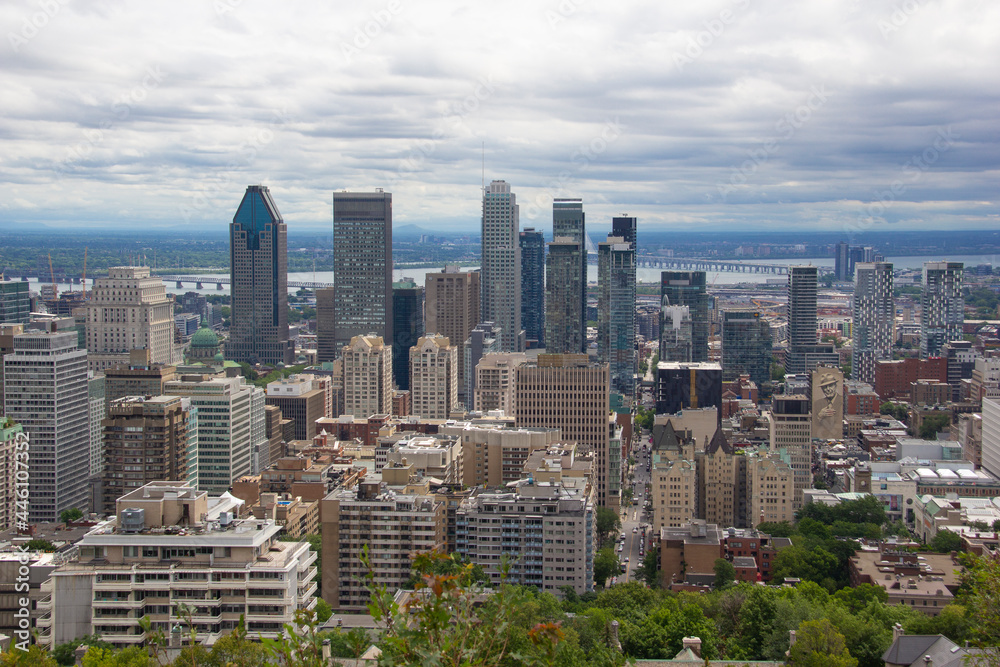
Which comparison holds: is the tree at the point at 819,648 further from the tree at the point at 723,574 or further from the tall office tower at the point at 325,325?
the tall office tower at the point at 325,325

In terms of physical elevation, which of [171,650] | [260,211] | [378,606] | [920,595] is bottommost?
[920,595]

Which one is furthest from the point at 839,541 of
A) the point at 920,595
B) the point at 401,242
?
the point at 401,242

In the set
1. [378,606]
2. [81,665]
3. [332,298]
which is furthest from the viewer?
[332,298]

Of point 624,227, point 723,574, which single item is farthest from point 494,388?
point 624,227

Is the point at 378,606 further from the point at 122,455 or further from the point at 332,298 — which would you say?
the point at 332,298

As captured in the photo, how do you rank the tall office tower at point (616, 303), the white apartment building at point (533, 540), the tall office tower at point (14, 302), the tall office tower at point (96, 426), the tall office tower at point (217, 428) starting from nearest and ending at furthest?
the white apartment building at point (533, 540) → the tall office tower at point (217, 428) → the tall office tower at point (96, 426) → the tall office tower at point (14, 302) → the tall office tower at point (616, 303)

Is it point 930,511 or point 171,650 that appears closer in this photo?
point 171,650

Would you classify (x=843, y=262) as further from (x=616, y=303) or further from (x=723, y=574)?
(x=723, y=574)

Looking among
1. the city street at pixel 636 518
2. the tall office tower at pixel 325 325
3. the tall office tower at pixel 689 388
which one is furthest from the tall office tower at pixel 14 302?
the tall office tower at pixel 689 388
